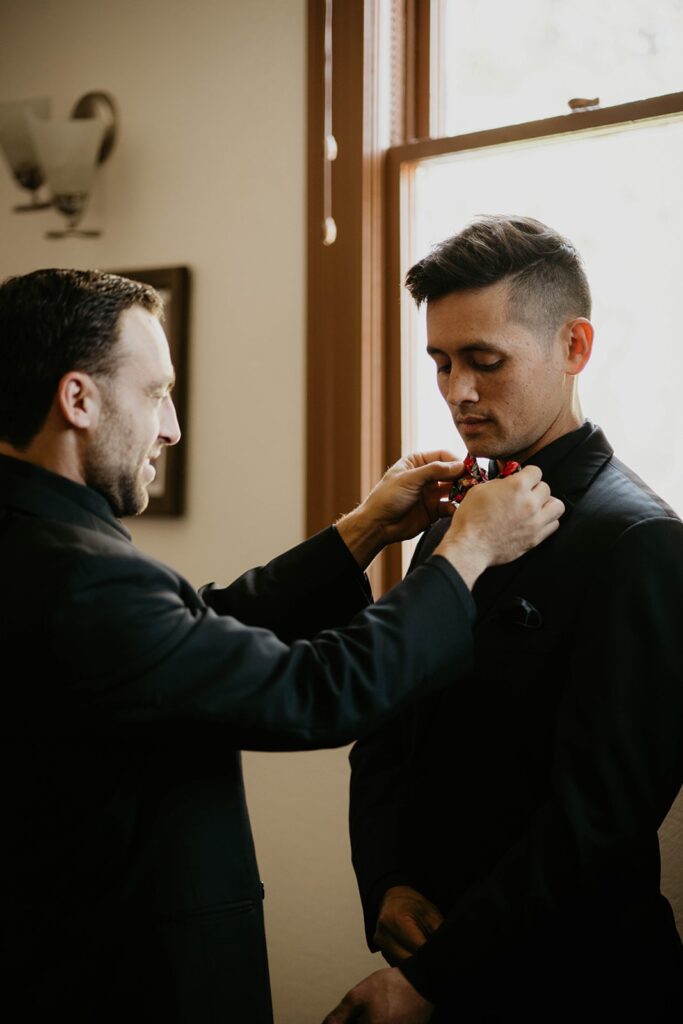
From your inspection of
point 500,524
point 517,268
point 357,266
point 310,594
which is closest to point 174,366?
point 357,266

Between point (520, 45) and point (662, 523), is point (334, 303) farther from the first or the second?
point (662, 523)

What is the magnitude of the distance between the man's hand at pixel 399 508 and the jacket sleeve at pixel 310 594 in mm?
30

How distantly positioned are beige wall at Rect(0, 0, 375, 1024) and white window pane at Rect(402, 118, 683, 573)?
62cm

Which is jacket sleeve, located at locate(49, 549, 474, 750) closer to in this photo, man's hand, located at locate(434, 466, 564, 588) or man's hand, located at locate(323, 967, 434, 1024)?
man's hand, located at locate(434, 466, 564, 588)

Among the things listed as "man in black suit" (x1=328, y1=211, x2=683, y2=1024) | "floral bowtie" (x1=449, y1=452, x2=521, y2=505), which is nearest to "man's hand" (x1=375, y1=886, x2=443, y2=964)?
"man in black suit" (x1=328, y1=211, x2=683, y2=1024)

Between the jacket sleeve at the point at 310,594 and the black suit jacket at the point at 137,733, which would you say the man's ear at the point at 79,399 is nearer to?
the black suit jacket at the point at 137,733

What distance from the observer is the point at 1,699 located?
1.08 meters

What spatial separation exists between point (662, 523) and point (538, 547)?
17 cm

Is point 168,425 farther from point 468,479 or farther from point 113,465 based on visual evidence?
point 468,479

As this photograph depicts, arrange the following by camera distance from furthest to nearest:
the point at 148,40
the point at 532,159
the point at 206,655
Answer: the point at 148,40 < the point at 532,159 < the point at 206,655

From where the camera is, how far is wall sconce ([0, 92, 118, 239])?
8.11 feet

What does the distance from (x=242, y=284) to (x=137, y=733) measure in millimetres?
1571

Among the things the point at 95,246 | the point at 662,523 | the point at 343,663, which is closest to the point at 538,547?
the point at 662,523

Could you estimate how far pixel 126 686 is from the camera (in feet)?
3.39
